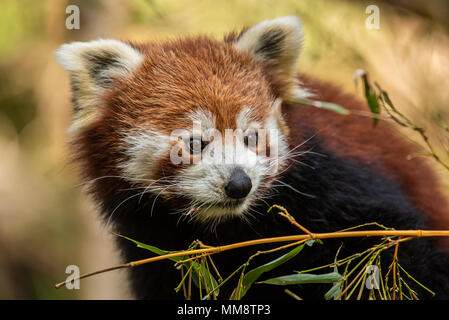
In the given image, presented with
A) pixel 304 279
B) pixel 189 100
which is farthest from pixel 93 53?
pixel 304 279

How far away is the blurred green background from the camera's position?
15.7 ft

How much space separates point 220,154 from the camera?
311cm

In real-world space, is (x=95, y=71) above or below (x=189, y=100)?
above

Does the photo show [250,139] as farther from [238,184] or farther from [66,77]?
[66,77]

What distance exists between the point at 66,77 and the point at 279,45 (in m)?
4.42

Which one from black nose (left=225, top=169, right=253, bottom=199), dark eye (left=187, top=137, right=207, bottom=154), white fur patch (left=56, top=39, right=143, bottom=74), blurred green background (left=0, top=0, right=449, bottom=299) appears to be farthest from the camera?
blurred green background (left=0, top=0, right=449, bottom=299)

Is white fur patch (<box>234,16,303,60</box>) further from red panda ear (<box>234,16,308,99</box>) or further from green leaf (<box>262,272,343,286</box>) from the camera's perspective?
green leaf (<box>262,272,343,286</box>)

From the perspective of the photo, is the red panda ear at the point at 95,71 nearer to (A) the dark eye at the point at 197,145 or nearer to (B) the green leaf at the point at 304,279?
(A) the dark eye at the point at 197,145

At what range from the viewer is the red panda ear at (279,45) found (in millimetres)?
3629

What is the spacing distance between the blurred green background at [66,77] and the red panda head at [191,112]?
470 mm

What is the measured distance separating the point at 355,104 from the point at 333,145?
696mm

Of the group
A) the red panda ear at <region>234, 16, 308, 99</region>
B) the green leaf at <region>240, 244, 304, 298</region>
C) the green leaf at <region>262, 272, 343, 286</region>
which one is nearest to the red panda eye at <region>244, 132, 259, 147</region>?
the red panda ear at <region>234, 16, 308, 99</region>

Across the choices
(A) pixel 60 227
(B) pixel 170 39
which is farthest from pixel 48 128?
(B) pixel 170 39
